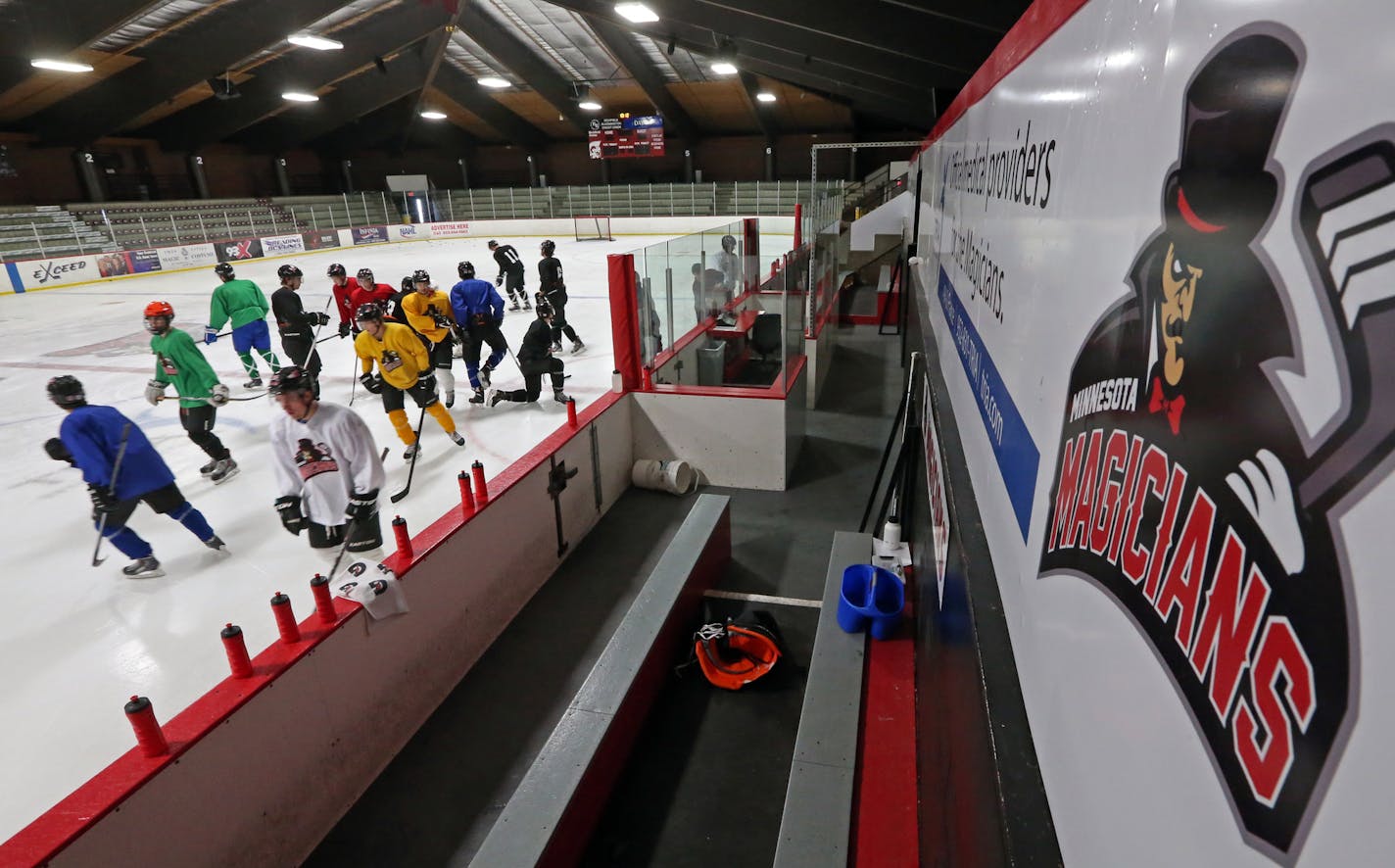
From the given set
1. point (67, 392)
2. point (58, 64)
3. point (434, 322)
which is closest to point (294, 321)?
point (434, 322)

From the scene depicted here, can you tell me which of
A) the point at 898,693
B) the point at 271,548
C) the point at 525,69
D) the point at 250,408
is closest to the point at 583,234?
the point at 525,69

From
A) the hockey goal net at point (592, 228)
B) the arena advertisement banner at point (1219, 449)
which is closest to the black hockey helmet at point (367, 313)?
the arena advertisement banner at point (1219, 449)

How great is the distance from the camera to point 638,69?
23.8 metres

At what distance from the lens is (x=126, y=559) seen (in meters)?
4.59

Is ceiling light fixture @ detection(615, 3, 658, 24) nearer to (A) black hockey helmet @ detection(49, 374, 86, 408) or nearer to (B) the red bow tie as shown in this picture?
(A) black hockey helmet @ detection(49, 374, 86, 408)

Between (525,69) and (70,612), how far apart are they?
2472 cm

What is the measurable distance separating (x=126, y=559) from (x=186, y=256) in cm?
1977

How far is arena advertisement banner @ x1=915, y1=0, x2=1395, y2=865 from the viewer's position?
433 mm

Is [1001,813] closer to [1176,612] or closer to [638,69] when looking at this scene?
[1176,612]

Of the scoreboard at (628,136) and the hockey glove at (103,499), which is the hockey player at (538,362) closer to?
the hockey glove at (103,499)

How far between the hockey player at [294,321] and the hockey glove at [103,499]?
3.52 metres

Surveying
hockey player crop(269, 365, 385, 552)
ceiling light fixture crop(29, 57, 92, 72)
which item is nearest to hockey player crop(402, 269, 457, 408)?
hockey player crop(269, 365, 385, 552)

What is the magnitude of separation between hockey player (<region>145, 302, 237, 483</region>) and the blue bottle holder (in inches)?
194

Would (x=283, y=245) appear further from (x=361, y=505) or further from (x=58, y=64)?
(x=361, y=505)
